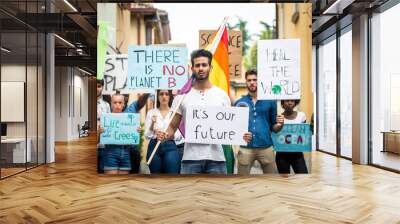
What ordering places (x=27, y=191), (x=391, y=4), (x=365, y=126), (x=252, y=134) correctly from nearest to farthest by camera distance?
(x=27, y=191) < (x=252, y=134) < (x=391, y=4) < (x=365, y=126)

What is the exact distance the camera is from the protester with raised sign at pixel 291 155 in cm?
651

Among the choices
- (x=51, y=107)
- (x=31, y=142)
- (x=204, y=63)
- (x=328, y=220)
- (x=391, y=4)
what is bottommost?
(x=328, y=220)

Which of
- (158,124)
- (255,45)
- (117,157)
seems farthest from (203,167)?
(255,45)

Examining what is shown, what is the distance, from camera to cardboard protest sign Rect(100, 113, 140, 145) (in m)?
6.52

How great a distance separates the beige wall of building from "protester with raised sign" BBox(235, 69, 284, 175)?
1.81 ft

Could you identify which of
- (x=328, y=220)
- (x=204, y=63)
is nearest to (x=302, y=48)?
(x=204, y=63)

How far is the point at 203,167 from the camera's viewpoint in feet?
21.4

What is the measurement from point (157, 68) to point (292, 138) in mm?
2411

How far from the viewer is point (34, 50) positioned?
7496 millimetres

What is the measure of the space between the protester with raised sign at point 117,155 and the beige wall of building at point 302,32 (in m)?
2.79

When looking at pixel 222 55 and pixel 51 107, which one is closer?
pixel 222 55

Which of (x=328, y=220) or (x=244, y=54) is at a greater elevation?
(x=244, y=54)

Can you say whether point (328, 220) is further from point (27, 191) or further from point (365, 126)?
point (365, 126)

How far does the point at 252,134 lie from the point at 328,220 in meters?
2.75
